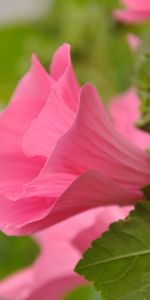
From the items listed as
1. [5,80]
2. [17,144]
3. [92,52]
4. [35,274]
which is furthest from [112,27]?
[17,144]

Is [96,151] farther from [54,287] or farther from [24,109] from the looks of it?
[54,287]

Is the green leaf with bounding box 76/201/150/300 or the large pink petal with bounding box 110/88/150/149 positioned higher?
the green leaf with bounding box 76/201/150/300

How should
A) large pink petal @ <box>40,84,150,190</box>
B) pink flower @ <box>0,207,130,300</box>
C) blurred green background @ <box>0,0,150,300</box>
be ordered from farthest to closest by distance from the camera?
blurred green background @ <box>0,0,150,300</box>
pink flower @ <box>0,207,130,300</box>
large pink petal @ <box>40,84,150,190</box>

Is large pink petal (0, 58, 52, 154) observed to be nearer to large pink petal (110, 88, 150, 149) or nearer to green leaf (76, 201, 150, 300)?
green leaf (76, 201, 150, 300)

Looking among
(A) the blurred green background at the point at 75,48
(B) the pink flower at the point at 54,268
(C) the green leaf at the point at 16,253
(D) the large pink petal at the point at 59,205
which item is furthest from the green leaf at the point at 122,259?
(C) the green leaf at the point at 16,253

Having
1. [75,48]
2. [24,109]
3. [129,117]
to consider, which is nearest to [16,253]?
[75,48]

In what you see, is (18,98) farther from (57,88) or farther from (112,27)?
(112,27)

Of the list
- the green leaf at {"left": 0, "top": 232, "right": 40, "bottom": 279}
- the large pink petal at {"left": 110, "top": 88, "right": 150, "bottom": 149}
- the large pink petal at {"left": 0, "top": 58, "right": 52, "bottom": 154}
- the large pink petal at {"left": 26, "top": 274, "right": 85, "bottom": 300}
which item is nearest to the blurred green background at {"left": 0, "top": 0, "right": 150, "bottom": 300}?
the green leaf at {"left": 0, "top": 232, "right": 40, "bottom": 279}

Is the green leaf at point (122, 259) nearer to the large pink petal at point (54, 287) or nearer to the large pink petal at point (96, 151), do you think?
the large pink petal at point (96, 151)
